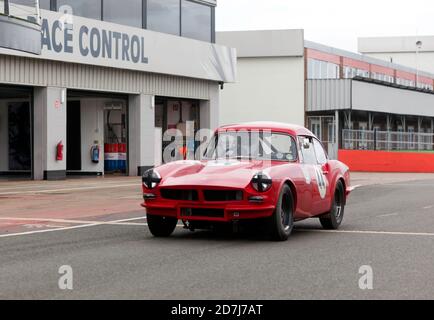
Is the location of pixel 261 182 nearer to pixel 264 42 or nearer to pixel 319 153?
pixel 319 153

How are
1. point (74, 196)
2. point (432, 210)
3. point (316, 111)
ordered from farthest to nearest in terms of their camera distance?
1. point (316, 111)
2. point (74, 196)
3. point (432, 210)

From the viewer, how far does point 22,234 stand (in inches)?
437

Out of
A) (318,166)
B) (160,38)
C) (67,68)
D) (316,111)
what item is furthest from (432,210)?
(316,111)

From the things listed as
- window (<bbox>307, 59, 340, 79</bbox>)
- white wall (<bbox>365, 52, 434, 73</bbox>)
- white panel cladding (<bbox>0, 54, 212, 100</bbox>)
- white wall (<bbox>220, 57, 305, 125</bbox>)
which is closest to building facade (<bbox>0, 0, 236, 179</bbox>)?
white panel cladding (<bbox>0, 54, 212, 100</bbox>)

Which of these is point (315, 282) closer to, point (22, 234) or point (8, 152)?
point (22, 234)

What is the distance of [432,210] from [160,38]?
17.4m

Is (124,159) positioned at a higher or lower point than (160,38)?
lower

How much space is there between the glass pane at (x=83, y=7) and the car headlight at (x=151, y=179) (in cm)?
1684

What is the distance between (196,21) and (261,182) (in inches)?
954

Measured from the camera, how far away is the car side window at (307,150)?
11180mm

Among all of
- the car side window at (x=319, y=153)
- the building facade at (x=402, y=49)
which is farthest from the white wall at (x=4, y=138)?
the building facade at (x=402, y=49)

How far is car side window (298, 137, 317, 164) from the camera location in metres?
11.2

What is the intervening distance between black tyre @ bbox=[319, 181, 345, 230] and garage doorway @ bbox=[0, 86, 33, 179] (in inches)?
726

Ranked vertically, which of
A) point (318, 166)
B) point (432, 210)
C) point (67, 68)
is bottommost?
point (432, 210)
